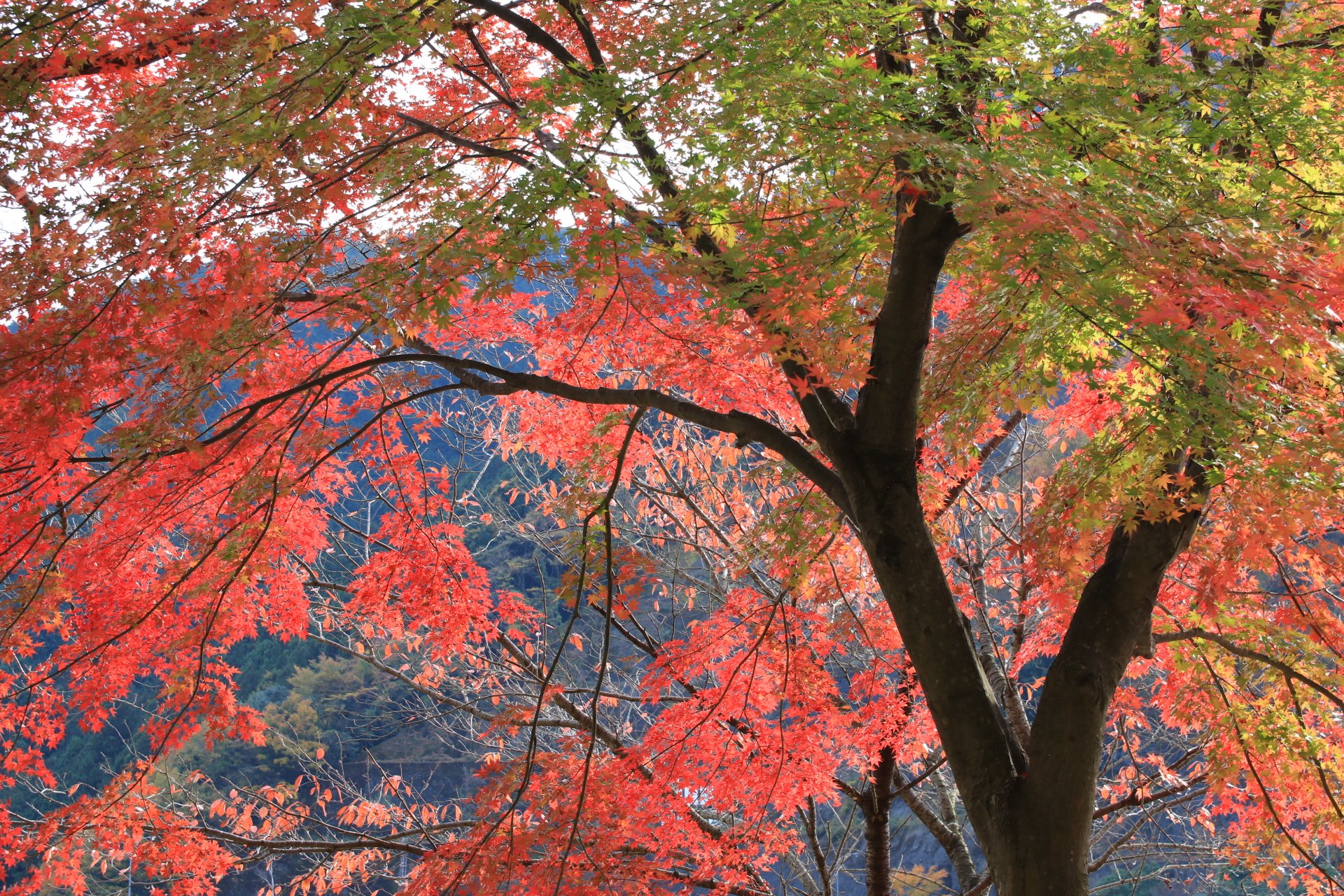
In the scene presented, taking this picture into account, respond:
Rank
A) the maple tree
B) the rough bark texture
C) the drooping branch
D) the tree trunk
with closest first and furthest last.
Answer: the maple tree → the rough bark texture → the drooping branch → the tree trunk

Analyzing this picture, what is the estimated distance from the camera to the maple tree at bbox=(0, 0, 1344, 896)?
278 centimetres

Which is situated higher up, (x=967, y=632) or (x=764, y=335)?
(x=764, y=335)

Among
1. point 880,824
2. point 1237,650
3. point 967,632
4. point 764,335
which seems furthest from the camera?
point 880,824

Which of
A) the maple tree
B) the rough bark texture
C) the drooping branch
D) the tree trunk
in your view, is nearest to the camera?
the maple tree

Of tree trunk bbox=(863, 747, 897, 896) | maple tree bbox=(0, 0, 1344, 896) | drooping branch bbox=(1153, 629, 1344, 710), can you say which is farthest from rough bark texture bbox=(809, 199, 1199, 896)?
tree trunk bbox=(863, 747, 897, 896)

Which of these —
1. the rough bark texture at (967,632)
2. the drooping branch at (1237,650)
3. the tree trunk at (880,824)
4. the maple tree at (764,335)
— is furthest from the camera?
the tree trunk at (880,824)

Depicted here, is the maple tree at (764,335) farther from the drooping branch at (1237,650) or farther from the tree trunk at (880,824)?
the tree trunk at (880,824)

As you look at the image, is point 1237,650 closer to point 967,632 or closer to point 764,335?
point 967,632

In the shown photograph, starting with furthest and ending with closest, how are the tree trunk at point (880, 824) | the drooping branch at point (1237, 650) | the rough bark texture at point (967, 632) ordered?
the tree trunk at point (880, 824), the drooping branch at point (1237, 650), the rough bark texture at point (967, 632)

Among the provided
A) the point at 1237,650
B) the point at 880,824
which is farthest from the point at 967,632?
the point at 880,824

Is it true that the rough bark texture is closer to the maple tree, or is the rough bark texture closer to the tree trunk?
the maple tree

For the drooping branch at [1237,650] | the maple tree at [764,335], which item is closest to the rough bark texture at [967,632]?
the maple tree at [764,335]

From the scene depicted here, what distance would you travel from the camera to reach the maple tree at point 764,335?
2.78m

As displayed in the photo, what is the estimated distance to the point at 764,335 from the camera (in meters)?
3.15
